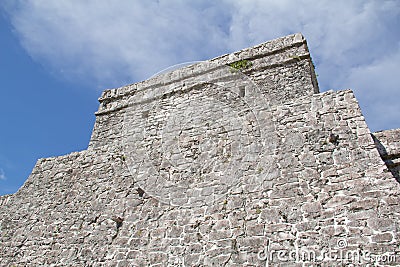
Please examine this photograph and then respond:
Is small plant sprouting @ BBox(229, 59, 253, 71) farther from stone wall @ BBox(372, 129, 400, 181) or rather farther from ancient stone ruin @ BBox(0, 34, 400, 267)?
stone wall @ BBox(372, 129, 400, 181)

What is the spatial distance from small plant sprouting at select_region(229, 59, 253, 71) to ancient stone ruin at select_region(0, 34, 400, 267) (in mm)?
26

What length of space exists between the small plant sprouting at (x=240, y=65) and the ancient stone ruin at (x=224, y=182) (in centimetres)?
3

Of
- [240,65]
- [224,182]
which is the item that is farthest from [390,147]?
[240,65]

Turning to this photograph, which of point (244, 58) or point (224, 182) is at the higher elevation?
point (244, 58)

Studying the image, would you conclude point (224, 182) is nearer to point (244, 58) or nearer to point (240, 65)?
point (240, 65)

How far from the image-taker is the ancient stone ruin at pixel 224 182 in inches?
174

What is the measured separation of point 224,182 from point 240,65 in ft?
11.4

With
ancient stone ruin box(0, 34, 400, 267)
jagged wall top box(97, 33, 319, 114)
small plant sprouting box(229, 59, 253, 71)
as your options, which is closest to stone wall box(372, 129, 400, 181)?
ancient stone ruin box(0, 34, 400, 267)

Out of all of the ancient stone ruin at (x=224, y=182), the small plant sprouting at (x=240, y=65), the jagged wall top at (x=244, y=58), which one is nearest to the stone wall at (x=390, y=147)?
the ancient stone ruin at (x=224, y=182)

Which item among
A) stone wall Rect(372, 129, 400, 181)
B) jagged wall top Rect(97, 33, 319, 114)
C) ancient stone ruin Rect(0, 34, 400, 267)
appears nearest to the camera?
ancient stone ruin Rect(0, 34, 400, 267)

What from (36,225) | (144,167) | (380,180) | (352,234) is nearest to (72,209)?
(36,225)

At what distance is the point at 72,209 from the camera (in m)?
6.77

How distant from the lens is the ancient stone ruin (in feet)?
14.5

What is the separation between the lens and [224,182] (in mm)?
5688
